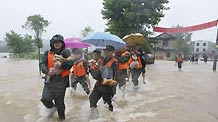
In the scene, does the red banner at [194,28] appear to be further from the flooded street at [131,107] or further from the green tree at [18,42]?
the green tree at [18,42]

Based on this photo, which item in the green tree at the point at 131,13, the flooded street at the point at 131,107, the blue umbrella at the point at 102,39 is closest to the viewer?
the flooded street at the point at 131,107

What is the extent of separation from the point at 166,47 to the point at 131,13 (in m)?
39.0

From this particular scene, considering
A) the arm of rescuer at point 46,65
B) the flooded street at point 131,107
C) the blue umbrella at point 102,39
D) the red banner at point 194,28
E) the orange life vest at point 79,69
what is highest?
the red banner at point 194,28

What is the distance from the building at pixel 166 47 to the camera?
6197 centimetres

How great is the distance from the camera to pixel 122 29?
26.3 m

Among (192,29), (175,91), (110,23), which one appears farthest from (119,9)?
(175,91)

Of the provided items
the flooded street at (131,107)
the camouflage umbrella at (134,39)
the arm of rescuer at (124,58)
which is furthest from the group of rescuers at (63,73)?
the camouflage umbrella at (134,39)

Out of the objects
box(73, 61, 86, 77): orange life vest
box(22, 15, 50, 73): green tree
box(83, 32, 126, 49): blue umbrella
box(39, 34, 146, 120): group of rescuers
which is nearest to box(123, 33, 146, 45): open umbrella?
box(73, 61, 86, 77): orange life vest

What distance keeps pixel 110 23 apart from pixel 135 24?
2.45m

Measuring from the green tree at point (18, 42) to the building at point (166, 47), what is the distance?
91.5ft

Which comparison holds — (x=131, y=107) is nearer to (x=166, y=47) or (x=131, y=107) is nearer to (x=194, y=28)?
(x=194, y=28)

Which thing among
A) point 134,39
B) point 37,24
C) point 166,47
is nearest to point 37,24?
point 37,24

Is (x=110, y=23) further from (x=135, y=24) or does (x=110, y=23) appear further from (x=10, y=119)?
(x=10, y=119)

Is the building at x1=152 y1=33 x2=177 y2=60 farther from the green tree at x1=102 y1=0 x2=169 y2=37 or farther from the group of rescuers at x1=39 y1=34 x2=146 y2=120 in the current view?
the group of rescuers at x1=39 y1=34 x2=146 y2=120
